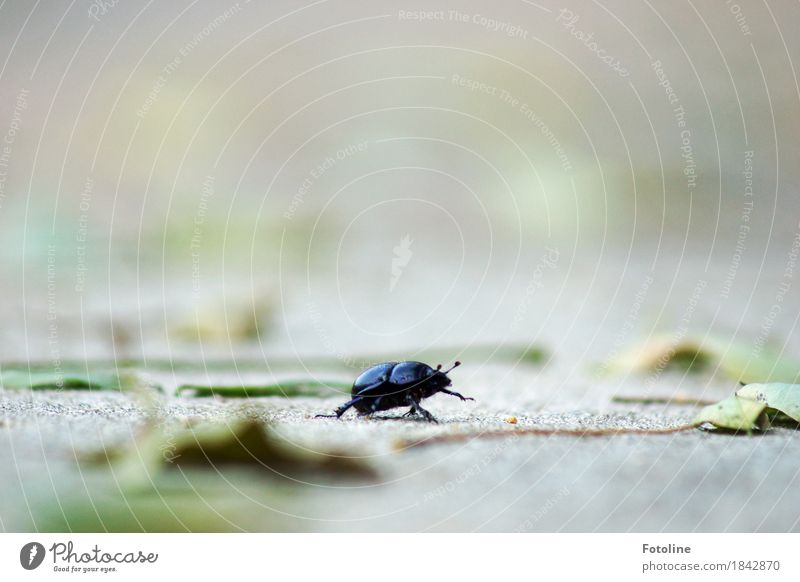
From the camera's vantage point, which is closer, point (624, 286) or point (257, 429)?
point (257, 429)

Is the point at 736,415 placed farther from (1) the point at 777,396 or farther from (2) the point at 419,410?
(2) the point at 419,410

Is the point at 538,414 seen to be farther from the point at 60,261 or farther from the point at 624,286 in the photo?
the point at 60,261

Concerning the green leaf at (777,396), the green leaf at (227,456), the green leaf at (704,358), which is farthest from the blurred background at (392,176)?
the green leaf at (227,456)

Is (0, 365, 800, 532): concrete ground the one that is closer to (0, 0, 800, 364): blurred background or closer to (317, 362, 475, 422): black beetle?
(317, 362, 475, 422): black beetle

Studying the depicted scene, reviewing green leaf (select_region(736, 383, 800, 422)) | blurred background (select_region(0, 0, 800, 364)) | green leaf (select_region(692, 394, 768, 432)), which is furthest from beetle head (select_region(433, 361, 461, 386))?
green leaf (select_region(736, 383, 800, 422))

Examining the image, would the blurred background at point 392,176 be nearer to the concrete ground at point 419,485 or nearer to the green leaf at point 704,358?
the green leaf at point 704,358

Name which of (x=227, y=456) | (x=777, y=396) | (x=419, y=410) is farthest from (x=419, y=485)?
(x=777, y=396)
